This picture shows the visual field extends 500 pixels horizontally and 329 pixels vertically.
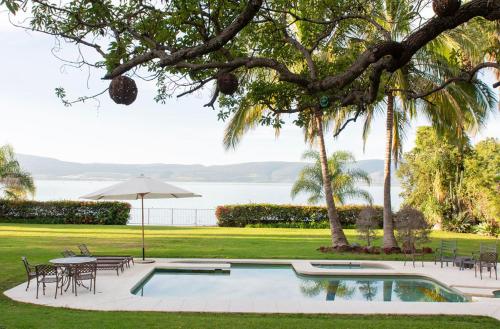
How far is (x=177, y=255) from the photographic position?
17.2 m

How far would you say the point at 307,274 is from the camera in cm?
1441

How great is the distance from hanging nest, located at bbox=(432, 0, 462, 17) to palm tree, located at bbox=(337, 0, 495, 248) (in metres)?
12.7

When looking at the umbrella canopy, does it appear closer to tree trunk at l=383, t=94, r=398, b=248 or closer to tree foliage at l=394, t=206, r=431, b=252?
tree trunk at l=383, t=94, r=398, b=248

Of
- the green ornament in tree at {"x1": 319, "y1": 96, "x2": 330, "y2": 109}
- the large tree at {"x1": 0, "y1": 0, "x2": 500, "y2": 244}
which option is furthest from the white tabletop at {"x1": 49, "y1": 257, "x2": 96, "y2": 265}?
the green ornament in tree at {"x1": 319, "y1": 96, "x2": 330, "y2": 109}

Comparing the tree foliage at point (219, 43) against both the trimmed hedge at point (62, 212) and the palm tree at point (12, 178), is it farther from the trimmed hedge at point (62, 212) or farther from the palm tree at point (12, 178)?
the palm tree at point (12, 178)

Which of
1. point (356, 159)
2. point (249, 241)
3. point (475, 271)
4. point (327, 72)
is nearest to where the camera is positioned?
point (327, 72)

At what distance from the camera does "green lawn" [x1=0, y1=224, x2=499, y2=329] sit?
28.2 ft

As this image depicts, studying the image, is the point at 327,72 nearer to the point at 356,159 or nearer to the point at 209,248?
the point at 209,248

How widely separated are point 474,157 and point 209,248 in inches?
634

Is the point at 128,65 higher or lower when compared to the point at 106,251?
higher

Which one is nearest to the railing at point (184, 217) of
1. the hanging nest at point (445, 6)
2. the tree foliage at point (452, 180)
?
the tree foliage at point (452, 180)

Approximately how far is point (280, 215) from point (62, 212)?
12980 millimetres

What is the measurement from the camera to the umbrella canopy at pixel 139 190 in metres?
15.4

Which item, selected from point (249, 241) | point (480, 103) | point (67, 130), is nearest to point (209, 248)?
point (249, 241)
